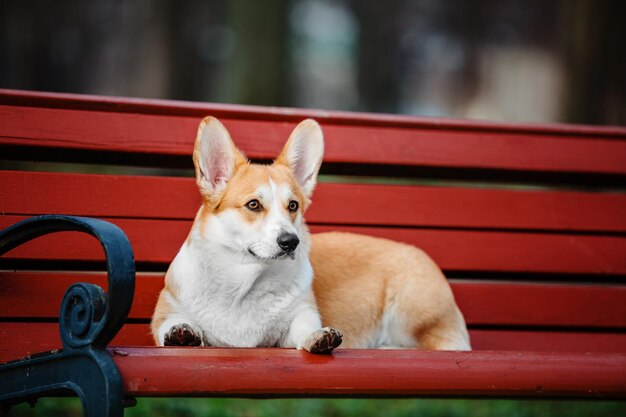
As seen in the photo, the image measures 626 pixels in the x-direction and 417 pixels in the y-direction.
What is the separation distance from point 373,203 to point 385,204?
0.05 meters

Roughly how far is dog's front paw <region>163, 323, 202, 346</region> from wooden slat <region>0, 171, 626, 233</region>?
0.67m

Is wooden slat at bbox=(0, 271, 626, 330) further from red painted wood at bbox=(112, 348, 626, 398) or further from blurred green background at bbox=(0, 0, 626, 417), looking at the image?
blurred green background at bbox=(0, 0, 626, 417)

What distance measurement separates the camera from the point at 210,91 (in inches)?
340

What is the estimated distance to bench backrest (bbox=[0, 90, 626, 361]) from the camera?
2.51 metres

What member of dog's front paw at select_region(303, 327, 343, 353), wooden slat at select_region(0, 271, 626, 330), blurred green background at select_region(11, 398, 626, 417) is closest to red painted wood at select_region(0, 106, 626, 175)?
wooden slat at select_region(0, 271, 626, 330)

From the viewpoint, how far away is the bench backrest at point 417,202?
98.7 inches

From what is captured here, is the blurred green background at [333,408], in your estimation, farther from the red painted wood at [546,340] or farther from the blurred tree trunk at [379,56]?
the blurred tree trunk at [379,56]

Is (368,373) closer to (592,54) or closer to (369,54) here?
(592,54)

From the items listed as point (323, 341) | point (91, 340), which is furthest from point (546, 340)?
point (91, 340)

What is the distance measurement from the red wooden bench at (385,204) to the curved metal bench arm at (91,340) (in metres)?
0.74

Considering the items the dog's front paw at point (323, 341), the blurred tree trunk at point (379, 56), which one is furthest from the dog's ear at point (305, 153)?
the blurred tree trunk at point (379, 56)

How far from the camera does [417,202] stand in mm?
2785

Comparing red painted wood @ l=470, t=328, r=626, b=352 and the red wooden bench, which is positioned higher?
the red wooden bench

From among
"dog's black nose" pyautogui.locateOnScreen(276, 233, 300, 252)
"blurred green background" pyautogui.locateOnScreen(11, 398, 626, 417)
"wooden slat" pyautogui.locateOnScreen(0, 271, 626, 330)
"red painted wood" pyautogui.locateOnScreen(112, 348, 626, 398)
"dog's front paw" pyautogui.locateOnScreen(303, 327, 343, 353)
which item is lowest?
"blurred green background" pyautogui.locateOnScreen(11, 398, 626, 417)
